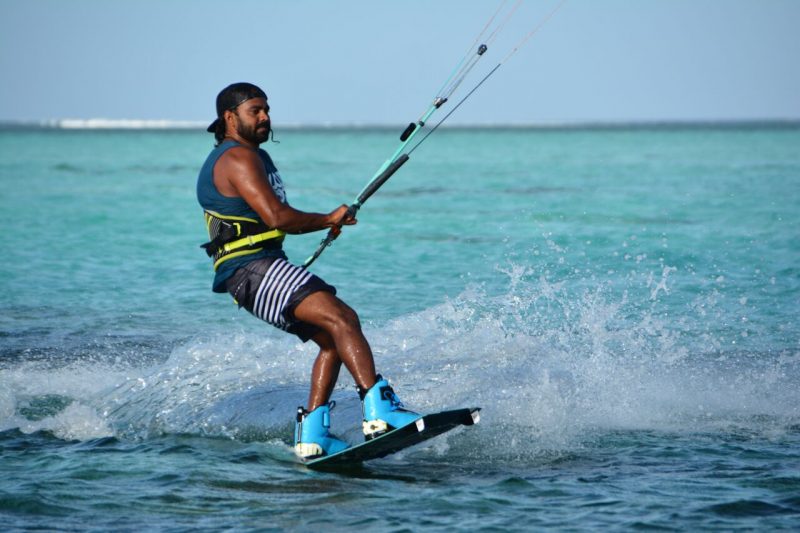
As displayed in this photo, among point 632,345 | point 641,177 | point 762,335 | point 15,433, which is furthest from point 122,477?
point 641,177

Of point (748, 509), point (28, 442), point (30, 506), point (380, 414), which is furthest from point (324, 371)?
point (748, 509)

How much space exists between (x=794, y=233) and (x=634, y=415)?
41.3 ft

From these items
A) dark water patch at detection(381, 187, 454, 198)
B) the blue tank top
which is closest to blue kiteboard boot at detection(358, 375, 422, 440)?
the blue tank top

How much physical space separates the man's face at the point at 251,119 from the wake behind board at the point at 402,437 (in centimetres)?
176

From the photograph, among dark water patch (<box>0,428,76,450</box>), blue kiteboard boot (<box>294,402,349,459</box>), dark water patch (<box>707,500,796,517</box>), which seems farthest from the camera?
dark water patch (<box>0,428,76,450</box>)

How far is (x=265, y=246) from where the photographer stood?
6359 mm

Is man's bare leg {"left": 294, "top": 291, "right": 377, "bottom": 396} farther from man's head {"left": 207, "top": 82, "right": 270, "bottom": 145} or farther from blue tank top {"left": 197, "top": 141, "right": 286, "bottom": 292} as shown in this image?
man's head {"left": 207, "top": 82, "right": 270, "bottom": 145}

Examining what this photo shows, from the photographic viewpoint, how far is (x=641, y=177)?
3712cm

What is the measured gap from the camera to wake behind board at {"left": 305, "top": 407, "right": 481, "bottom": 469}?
605 cm

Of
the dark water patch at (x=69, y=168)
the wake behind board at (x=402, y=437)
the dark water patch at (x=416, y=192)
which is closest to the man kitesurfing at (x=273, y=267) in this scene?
the wake behind board at (x=402, y=437)

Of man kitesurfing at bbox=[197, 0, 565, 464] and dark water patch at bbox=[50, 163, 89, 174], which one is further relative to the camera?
dark water patch at bbox=[50, 163, 89, 174]

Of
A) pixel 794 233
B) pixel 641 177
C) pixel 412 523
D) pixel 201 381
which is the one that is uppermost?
pixel 641 177

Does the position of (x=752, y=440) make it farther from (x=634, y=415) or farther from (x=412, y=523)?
(x=412, y=523)

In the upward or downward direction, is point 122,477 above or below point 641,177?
Result: below
